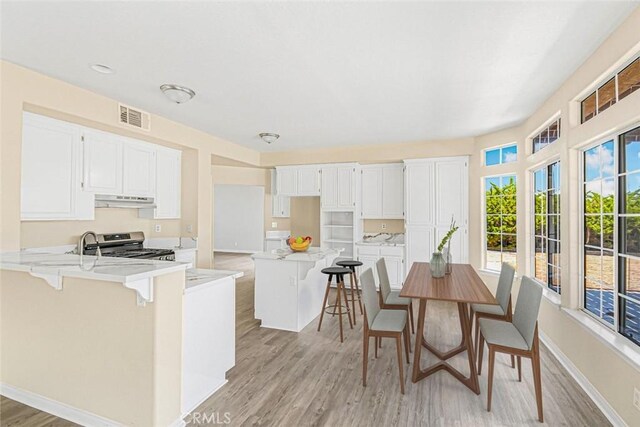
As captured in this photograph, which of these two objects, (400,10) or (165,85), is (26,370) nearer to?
(165,85)

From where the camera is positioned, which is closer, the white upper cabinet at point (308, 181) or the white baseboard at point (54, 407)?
the white baseboard at point (54, 407)

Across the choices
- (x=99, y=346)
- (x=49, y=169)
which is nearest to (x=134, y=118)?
(x=49, y=169)

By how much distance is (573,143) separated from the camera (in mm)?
2811

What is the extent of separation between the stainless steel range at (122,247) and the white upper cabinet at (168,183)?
1.50 feet

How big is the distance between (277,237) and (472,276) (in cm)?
440

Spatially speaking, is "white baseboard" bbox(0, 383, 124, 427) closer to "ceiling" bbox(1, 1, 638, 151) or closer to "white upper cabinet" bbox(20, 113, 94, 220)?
"white upper cabinet" bbox(20, 113, 94, 220)

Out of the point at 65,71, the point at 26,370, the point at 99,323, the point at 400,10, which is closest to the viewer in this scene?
the point at 400,10

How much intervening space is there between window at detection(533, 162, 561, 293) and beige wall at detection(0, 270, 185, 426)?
12.2ft

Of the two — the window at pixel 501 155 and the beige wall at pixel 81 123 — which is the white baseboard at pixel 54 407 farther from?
the window at pixel 501 155

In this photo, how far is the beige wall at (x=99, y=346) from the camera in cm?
194

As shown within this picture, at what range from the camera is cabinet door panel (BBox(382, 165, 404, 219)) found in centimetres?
567

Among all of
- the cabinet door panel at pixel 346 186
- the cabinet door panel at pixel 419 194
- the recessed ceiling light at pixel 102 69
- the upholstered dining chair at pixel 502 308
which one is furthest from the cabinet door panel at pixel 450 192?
the recessed ceiling light at pixel 102 69

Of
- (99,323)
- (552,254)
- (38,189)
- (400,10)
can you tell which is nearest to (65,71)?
(38,189)

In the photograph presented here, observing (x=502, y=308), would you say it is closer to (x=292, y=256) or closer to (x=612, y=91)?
(x=612, y=91)
